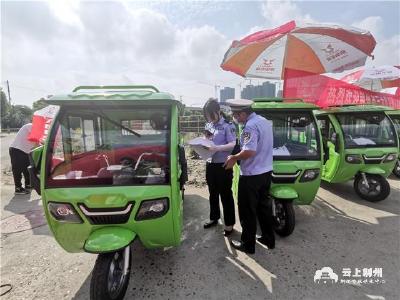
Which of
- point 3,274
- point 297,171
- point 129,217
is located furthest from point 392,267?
point 3,274

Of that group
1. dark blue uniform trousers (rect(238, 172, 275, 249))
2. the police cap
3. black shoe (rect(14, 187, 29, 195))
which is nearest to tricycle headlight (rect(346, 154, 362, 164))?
dark blue uniform trousers (rect(238, 172, 275, 249))

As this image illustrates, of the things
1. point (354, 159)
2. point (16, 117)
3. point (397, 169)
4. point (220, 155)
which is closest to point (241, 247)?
point (220, 155)

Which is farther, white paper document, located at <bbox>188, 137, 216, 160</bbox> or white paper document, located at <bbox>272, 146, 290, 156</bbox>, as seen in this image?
white paper document, located at <bbox>272, 146, 290, 156</bbox>

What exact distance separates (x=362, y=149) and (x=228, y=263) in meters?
3.68

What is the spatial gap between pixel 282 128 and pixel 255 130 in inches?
56.1

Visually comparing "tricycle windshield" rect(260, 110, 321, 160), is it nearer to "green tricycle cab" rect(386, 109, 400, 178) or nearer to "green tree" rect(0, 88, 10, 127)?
"green tricycle cab" rect(386, 109, 400, 178)

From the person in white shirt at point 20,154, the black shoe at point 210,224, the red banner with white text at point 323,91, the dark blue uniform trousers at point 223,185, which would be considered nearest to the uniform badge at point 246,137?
the dark blue uniform trousers at point 223,185

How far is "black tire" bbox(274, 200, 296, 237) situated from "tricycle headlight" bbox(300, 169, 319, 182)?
438 mm

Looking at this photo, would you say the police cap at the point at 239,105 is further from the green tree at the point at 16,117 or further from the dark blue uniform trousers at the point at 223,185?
the green tree at the point at 16,117

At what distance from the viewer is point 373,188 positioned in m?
5.27

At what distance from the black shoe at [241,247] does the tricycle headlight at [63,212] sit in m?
2.01

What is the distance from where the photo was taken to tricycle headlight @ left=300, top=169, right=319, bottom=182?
12.9 ft

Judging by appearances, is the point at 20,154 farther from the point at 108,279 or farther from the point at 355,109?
the point at 355,109

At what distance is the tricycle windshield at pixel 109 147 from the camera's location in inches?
103
